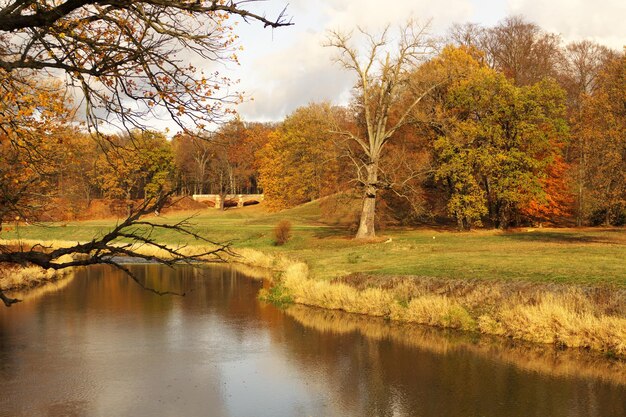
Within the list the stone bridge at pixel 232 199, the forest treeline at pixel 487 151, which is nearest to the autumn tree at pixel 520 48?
the forest treeline at pixel 487 151

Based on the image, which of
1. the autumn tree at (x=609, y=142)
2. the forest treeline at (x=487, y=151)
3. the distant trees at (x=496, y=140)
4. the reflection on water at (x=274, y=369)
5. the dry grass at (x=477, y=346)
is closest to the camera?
the reflection on water at (x=274, y=369)

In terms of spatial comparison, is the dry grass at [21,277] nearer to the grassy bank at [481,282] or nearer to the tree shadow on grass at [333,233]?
the grassy bank at [481,282]

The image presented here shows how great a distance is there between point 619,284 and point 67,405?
18.4m

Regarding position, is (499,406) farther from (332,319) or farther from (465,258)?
(465,258)

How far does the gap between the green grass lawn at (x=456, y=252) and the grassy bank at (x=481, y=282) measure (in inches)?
2.3

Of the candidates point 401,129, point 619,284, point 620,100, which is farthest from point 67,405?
point 401,129

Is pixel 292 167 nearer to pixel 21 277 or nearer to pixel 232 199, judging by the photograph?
pixel 232 199

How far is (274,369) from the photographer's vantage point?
62.7ft

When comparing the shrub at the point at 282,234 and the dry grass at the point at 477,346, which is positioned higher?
the shrub at the point at 282,234

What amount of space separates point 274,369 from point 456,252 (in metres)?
19.4

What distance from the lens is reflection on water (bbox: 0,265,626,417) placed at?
15719 mm

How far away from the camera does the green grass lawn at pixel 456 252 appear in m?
26.1

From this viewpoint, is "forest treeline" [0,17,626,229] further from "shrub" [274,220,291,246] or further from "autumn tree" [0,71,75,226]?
"autumn tree" [0,71,75,226]

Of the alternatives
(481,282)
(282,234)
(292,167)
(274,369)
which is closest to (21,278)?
(282,234)
